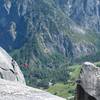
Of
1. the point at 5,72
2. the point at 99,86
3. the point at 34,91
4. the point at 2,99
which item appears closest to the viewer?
the point at 2,99

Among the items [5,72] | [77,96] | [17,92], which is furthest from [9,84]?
[5,72]

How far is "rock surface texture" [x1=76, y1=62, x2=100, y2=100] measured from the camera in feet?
65.6

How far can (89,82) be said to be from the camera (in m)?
20.0

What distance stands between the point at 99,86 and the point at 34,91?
3180 millimetres

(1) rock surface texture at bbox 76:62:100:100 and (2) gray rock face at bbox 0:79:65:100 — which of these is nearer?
(2) gray rock face at bbox 0:79:65:100

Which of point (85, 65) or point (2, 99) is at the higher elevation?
point (85, 65)

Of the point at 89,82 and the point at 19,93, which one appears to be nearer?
the point at 19,93

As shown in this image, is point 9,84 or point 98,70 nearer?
point 9,84

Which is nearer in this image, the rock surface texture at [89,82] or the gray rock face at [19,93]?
the gray rock face at [19,93]

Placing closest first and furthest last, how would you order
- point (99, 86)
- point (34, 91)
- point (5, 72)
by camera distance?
point (34, 91), point (99, 86), point (5, 72)

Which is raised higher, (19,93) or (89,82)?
(89,82)

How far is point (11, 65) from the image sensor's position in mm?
30859

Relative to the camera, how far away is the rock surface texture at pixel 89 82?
65.6ft

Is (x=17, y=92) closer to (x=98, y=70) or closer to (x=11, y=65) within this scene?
(x=98, y=70)
